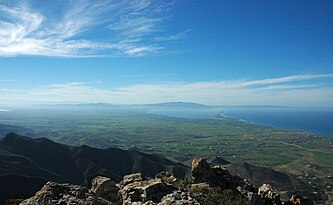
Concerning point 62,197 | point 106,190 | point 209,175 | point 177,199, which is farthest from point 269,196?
point 62,197

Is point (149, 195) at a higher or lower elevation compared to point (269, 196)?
higher

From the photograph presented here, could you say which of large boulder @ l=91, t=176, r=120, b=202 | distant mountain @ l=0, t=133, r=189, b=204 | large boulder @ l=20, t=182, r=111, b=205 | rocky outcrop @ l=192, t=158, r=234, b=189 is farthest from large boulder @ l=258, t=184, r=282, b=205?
distant mountain @ l=0, t=133, r=189, b=204

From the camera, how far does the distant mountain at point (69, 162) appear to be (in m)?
66.0

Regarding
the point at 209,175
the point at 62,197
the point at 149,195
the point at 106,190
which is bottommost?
the point at 106,190

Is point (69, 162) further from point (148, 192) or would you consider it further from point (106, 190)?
point (148, 192)

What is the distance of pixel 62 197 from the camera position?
38.1 ft

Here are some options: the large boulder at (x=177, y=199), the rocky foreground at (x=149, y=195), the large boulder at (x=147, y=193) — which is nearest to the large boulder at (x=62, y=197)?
the rocky foreground at (x=149, y=195)

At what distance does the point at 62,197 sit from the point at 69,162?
227 feet

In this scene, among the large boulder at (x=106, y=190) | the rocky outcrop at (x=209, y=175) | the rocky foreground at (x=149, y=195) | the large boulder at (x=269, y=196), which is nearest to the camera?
the rocky foreground at (x=149, y=195)

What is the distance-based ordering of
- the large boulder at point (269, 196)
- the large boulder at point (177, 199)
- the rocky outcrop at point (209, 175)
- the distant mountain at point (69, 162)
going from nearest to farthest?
the large boulder at point (177, 199) < the large boulder at point (269, 196) < the rocky outcrop at point (209, 175) < the distant mountain at point (69, 162)

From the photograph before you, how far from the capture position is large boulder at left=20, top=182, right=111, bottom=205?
11.3 metres

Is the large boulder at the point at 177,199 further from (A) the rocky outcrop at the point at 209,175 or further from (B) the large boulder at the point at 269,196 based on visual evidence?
(B) the large boulder at the point at 269,196

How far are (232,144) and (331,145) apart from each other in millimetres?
54774

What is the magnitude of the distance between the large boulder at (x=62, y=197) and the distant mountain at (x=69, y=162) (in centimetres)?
5372
